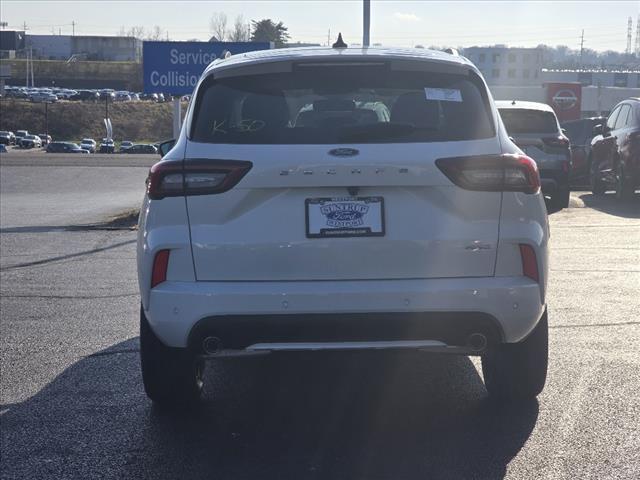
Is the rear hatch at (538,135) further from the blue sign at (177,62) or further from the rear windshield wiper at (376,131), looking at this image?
the rear windshield wiper at (376,131)

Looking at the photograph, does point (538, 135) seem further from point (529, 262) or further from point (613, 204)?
point (529, 262)

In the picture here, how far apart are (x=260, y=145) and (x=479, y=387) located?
2.17 metres

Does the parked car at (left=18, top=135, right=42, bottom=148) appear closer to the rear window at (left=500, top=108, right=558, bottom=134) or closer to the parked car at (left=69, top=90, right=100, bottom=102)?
the parked car at (left=69, top=90, right=100, bottom=102)

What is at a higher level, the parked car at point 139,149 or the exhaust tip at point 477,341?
the exhaust tip at point 477,341

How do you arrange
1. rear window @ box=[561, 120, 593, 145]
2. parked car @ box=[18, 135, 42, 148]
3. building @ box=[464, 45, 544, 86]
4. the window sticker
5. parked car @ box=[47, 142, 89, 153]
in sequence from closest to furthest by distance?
the window sticker → rear window @ box=[561, 120, 593, 145] → parked car @ box=[47, 142, 89, 153] → parked car @ box=[18, 135, 42, 148] → building @ box=[464, 45, 544, 86]

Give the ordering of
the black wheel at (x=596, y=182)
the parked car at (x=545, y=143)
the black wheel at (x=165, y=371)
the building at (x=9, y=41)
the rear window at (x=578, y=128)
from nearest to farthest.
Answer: the black wheel at (x=165, y=371)
the parked car at (x=545, y=143)
the black wheel at (x=596, y=182)
the rear window at (x=578, y=128)
the building at (x=9, y=41)

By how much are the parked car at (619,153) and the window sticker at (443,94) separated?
11.9 m

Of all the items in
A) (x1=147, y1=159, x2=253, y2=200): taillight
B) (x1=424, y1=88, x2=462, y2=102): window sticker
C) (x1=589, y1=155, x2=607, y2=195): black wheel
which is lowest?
(x1=589, y1=155, x2=607, y2=195): black wheel

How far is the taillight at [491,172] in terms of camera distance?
4.95m

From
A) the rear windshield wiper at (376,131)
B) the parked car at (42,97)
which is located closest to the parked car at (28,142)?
the parked car at (42,97)

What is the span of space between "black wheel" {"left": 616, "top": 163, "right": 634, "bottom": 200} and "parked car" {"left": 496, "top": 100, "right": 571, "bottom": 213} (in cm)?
92

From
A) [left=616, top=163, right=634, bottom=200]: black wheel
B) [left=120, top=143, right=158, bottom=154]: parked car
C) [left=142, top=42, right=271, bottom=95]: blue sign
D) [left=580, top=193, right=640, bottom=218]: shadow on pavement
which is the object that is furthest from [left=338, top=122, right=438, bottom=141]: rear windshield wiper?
[left=120, top=143, right=158, bottom=154]: parked car

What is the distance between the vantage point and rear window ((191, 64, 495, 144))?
5.07 meters

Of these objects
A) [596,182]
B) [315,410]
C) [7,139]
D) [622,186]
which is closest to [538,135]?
[622,186]
